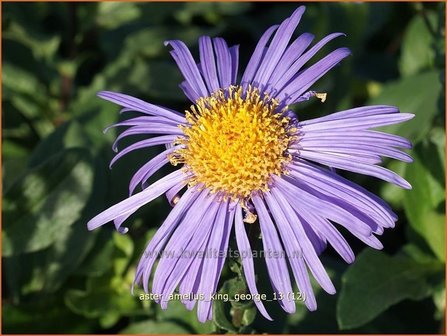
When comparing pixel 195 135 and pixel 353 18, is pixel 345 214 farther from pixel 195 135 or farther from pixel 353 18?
pixel 353 18

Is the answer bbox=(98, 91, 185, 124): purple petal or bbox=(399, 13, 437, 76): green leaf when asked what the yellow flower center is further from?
bbox=(399, 13, 437, 76): green leaf

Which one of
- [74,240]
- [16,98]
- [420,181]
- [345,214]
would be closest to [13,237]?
[74,240]

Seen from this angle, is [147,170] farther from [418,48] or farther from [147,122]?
[418,48]

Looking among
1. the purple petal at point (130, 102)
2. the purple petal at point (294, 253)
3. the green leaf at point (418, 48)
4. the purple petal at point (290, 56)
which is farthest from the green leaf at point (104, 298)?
the green leaf at point (418, 48)

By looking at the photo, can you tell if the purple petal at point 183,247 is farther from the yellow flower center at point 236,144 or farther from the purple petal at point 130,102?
the purple petal at point 130,102

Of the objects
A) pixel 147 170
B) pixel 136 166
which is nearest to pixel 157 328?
pixel 136 166

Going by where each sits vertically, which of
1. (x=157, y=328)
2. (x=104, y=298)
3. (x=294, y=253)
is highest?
(x=294, y=253)
